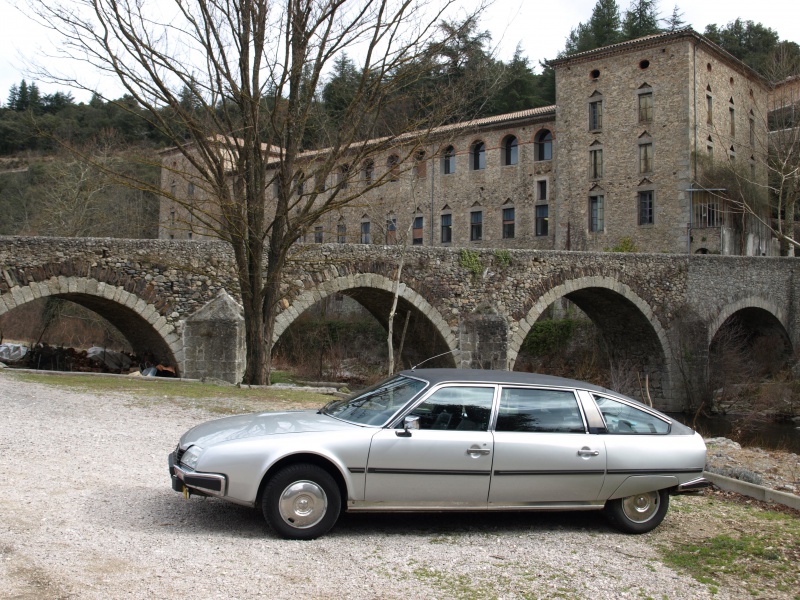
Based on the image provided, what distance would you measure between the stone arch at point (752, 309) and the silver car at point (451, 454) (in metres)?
25.4

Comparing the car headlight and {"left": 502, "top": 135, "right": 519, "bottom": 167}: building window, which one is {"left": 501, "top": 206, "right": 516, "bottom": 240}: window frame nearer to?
{"left": 502, "top": 135, "right": 519, "bottom": 167}: building window

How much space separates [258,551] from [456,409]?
1.76m

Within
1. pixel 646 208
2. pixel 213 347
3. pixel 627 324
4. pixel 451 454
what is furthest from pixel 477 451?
pixel 646 208

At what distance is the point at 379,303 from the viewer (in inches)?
1003

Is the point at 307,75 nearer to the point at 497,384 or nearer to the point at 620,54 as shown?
the point at 497,384

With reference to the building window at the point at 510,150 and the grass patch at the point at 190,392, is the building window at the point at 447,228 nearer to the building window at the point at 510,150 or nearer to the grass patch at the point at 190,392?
the building window at the point at 510,150

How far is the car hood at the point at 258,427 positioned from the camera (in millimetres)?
5797

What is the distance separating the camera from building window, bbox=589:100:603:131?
39156 mm

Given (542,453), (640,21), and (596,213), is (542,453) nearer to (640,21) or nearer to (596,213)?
(596,213)

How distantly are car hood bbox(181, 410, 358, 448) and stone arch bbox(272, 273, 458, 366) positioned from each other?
13830 mm

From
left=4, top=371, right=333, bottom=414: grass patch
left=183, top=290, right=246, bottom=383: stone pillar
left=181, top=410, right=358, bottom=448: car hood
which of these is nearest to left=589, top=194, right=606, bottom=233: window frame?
left=183, top=290, right=246, bottom=383: stone pillar

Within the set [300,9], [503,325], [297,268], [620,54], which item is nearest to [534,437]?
[300,9]

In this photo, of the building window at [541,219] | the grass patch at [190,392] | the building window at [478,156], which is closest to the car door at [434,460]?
the grass patch at [190,392]

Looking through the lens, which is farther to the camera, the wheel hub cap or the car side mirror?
the car side mirror
